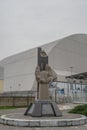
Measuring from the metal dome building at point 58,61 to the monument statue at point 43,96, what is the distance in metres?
57.0

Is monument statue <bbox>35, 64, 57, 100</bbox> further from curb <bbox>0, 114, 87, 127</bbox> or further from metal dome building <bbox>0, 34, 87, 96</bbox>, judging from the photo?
metal dome building <bbox>0, 34, 87, 96</bbox>

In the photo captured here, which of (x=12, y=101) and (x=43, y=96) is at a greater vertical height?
(x=43, y=96)

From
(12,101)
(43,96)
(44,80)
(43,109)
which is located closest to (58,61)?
(12,101)

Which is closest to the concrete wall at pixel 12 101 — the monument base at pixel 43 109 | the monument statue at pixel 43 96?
the monument statue at pixel 43 96

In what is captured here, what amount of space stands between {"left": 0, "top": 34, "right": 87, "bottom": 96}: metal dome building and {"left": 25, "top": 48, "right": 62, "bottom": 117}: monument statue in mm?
56988

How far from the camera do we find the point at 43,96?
16.7m

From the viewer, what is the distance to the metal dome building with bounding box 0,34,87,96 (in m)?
79.8

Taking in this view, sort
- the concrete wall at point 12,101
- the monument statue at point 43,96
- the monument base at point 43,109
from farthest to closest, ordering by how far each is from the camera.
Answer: the concrete wall at point 12,101, the monument statue at point 43,96, the monument base at point 43,109

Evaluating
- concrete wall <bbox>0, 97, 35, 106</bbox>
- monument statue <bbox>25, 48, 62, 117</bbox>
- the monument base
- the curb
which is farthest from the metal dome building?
the curb

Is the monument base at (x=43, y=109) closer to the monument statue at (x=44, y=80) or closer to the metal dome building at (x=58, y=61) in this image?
the monument statue at (x=44, y=80)

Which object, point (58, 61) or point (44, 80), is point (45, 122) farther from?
point (58, 61)

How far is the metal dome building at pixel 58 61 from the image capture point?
79.8 m

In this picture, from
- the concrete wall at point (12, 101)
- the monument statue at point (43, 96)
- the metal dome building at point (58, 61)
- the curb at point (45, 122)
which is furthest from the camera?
the metal dome building at point (58, 61)

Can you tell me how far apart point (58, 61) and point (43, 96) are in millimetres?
64476
